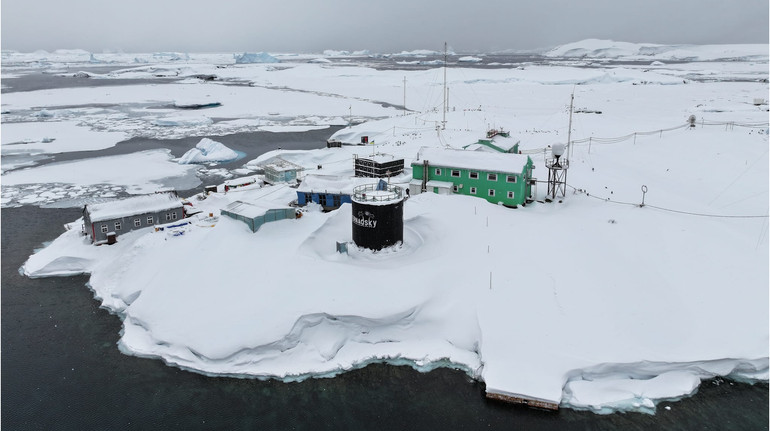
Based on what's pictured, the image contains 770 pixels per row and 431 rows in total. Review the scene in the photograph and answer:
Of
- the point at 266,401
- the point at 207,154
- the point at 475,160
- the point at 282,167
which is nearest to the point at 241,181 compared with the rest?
the point at 282,167

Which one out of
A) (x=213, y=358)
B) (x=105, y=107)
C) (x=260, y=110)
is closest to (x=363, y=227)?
(x=213, y=358)

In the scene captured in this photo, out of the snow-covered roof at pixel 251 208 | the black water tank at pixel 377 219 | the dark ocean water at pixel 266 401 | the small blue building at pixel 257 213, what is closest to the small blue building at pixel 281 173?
the snow-covered roof at pixel 251 208

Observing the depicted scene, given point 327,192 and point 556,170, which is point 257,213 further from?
point 556,170

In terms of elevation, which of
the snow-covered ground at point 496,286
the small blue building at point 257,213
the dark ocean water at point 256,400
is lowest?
the dark ocean water at point 256,400

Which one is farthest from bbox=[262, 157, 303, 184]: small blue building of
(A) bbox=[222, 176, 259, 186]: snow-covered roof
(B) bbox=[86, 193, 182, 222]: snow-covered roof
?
(B) bbox=[86, 193, 182, 222]: snow-covered roof

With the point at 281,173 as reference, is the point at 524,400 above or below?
below

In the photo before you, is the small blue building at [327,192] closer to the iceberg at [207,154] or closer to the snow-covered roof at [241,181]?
the snow-covered roof at [241,181]
